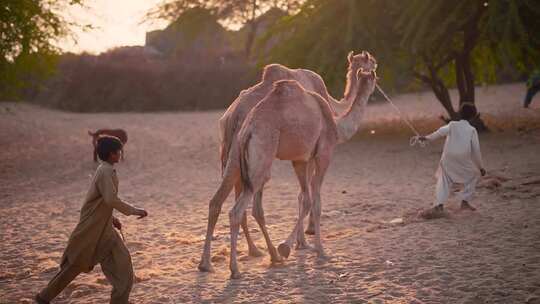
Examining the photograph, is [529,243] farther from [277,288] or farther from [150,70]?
[150,70]

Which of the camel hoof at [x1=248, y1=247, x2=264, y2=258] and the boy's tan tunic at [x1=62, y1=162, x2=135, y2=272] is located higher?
the boy's tan tunic at [x1=62, y1=162, x2=135, y2=272]

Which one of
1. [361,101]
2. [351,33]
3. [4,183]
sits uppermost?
[351,33]

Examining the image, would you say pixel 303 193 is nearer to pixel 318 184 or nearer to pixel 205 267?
pixel 318 184

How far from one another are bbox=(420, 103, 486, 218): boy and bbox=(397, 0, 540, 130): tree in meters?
5.60

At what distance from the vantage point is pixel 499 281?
5293 mm

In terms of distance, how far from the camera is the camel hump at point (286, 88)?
6.73m

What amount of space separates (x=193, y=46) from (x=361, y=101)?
1535 inches

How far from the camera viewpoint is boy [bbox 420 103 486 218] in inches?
319

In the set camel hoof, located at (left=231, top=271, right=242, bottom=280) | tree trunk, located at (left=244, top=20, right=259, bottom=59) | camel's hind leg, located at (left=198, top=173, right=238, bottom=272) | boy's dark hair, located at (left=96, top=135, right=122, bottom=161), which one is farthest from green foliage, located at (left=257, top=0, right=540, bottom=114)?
tree trunk, located at (left=244, top=20, right=259, bottom=59)

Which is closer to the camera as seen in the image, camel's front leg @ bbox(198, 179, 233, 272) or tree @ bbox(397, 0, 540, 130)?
camel's front leg @ bbox(198, 179, 233, 272)

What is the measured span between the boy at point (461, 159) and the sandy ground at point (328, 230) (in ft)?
1.04

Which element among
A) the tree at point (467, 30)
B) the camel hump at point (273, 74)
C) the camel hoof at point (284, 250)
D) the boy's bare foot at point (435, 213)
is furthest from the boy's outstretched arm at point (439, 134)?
the tree at point (467, 30)

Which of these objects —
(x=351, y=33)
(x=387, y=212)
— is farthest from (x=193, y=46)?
(x=387, y=212)

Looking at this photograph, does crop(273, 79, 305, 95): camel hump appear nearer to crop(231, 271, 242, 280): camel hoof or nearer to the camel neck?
the camel neck
